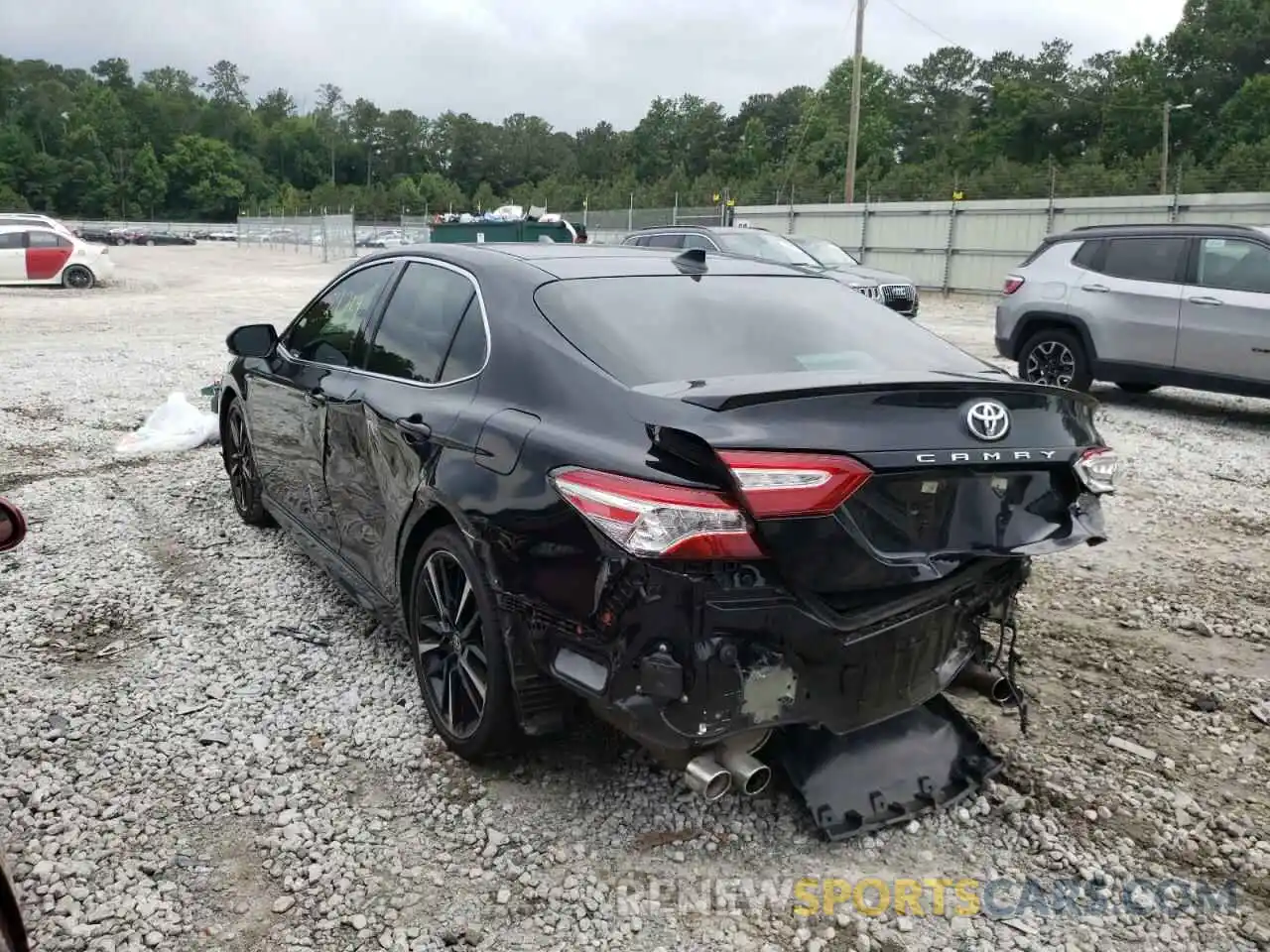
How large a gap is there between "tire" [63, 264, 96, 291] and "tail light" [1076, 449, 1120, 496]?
26.4 meters

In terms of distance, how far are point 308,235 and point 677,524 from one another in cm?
5535

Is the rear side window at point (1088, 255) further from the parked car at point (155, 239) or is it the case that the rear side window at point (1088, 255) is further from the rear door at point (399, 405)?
the parked car at point (155, 239)

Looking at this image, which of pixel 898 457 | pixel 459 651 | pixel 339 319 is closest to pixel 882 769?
pixel 898 457

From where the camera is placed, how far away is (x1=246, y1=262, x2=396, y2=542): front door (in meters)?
4.37

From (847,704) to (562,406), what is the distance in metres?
1.12

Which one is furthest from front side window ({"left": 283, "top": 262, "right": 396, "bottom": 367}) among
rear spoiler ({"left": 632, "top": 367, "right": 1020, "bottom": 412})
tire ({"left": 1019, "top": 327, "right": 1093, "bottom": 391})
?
tire ({"left": 1019, "top": 327, "right": 1093, "bottom": 391})

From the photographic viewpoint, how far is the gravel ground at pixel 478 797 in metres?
2.67

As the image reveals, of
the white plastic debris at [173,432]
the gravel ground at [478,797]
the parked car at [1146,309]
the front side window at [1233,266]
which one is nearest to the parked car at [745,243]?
the parked car at [1146,309]

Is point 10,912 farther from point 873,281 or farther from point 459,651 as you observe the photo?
point 873,281

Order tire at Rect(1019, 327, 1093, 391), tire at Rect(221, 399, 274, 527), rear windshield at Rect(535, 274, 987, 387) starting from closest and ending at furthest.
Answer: rear windshield at Rect(535, 274, 987, 387) → tire at Rect(221, 399, 274, 527) → tire at Rect(1019, 327, 1093, 391)

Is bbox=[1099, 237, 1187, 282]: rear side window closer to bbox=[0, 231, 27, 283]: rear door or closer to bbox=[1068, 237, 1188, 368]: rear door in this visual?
bbox=[1068, 237, 1188, 368]: rear door

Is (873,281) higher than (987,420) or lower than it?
higher

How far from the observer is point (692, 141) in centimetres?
11262

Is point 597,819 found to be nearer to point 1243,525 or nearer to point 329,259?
point 1243,525
